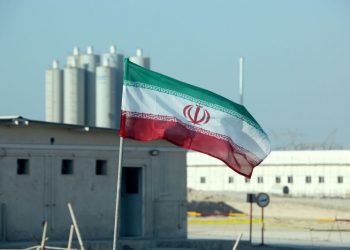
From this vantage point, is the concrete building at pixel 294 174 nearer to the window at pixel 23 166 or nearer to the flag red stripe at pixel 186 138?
the window at pixel 23 166

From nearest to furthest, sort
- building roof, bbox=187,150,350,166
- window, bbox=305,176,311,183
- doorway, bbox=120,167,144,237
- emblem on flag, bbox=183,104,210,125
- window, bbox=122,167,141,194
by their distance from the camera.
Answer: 1. emblem on flag, bbox=183,104,210,125
2. doorway, bbox=120,167,144,237
3. window, bbox=122,167,141,194
4. building roof, bbox=187,150,350,166
5. window, bbox=305,176,311,183

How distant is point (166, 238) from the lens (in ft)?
104

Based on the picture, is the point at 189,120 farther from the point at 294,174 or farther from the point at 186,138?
the point at 294,174

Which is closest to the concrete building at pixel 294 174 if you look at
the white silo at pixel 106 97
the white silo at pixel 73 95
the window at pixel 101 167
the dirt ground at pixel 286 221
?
the dirt ground at pixel 286 221

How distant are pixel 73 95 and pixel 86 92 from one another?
1328 millimetres

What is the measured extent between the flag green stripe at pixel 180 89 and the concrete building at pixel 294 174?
6662 cm

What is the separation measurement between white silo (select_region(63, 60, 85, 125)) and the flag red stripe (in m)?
84.1

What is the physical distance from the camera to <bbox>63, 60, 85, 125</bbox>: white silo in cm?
9929

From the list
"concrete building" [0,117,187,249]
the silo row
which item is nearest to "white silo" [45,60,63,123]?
the silo row

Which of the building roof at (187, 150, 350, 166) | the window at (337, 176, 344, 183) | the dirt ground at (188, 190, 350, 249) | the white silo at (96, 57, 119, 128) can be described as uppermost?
the white silo at (96, 57, 119, 128)

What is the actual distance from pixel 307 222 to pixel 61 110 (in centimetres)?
4771

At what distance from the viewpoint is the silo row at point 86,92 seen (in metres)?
99.4

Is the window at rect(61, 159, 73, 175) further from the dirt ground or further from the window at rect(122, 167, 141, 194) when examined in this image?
the dirt ground

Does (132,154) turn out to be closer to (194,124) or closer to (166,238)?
(166,238)
